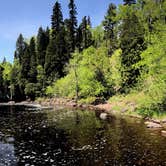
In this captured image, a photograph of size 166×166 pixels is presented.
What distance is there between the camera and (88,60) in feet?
265

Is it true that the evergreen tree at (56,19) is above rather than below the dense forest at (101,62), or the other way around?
above

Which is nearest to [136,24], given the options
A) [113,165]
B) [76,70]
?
[76,70]

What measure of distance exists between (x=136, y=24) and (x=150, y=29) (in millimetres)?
3875

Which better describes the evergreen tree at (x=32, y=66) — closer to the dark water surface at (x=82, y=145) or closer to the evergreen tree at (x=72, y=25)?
the evergreen tree at (x=72, y=25)

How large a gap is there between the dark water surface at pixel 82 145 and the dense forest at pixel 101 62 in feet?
32.6

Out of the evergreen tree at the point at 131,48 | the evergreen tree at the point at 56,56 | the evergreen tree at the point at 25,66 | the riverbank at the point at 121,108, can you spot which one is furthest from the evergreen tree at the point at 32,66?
the evergreen tree at the point at 131,48

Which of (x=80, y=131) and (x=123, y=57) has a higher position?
(x=123, y=57)

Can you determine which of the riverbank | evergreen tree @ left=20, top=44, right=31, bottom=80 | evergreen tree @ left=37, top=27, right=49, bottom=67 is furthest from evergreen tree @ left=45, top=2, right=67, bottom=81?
evergreen tree @ left=20, top=44, right=31, bottom=80

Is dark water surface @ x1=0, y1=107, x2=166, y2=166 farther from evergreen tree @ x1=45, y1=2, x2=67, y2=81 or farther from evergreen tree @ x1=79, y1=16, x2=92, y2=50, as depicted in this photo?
evergreen tree @ x1=79, y1=16, x2=92, y2=50

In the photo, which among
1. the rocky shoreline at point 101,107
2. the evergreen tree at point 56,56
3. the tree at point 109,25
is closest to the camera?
A: the rocky shoreline at point 101,107

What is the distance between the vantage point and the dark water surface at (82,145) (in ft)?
82.3

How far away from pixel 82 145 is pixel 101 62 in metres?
51.2

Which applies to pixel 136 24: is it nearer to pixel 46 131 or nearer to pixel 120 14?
pixel 120 14

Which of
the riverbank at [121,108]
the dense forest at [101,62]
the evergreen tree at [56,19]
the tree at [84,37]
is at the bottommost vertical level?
the riverbank at [121,108]
